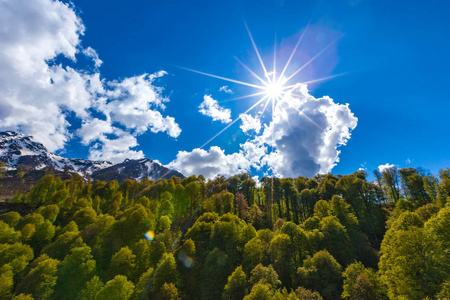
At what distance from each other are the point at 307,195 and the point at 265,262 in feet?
141

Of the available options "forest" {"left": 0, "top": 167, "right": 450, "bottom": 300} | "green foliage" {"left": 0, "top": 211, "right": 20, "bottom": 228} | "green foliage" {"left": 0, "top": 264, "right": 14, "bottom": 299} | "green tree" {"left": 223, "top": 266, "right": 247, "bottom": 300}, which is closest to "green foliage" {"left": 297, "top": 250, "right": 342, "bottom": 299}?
"forest" {"left": 0, "top": 167, "right": 450, "bottom": 300}

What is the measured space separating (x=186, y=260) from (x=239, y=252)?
1305 centimetres

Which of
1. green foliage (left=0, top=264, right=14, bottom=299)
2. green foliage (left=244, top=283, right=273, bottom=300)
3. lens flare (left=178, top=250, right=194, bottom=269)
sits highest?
lens flare (left=178, top=250, right=194, bottom=269)

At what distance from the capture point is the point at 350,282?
32438 millimetres

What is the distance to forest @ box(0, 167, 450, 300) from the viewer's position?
1188 inches

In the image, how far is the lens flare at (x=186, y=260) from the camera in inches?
1775

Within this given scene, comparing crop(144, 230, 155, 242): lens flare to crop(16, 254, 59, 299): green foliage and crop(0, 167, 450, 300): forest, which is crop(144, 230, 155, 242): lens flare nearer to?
crop(0, 167, 450, 300): forest

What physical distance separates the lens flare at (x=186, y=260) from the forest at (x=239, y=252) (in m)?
0.21

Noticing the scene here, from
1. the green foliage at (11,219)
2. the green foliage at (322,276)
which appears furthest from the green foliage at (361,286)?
the green foliage at (11,219)

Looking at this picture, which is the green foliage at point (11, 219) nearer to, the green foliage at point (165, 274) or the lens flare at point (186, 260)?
the green foliage at point (165, 274)

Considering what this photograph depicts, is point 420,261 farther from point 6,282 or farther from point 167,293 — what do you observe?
point 6,282

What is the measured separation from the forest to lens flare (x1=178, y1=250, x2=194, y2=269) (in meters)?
0.21

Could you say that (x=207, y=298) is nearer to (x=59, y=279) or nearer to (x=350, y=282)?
(x=350, y=282)

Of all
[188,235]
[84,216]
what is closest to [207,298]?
[188,235]
